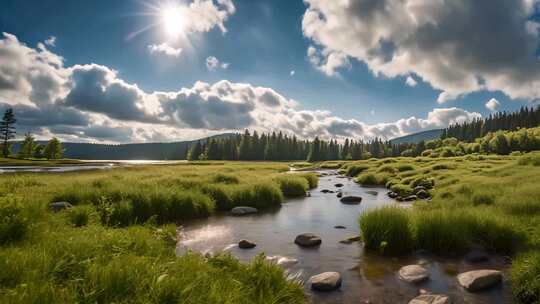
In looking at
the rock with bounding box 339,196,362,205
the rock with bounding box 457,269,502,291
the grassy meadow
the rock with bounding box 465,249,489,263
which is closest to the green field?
the grassy meadow

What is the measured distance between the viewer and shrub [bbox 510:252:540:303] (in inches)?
289

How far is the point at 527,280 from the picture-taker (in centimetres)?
766

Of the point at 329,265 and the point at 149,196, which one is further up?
the point at 149,196

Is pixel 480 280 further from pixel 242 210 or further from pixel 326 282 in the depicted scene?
pixel 242 210

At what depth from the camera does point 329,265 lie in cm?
1070

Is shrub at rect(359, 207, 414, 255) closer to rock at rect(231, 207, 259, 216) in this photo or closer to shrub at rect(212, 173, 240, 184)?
rock at rect(231, 207, 259, 216)

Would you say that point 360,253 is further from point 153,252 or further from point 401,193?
point 401,193

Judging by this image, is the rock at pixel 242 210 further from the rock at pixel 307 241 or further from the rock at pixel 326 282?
the rock at pixel 326 282

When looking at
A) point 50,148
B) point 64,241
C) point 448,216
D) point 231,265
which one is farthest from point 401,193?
point 50,148

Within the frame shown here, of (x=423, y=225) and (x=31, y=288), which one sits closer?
(x=31, y=288)

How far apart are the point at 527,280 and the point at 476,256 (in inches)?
135

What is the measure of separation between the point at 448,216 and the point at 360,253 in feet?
14.9

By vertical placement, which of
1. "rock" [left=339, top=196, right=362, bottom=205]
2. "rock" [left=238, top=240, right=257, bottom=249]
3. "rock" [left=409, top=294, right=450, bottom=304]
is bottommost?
"rock" [left=339, top=196, right=362, bottom=205]

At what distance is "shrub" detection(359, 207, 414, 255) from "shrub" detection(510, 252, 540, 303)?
12.3 feet
